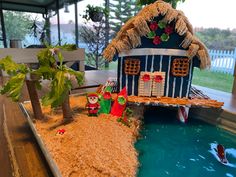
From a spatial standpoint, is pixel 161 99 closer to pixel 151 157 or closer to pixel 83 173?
pixel 151 157

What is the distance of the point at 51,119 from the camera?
1.50m

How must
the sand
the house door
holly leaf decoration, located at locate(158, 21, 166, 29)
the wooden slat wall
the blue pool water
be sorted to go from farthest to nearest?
the wooden slat wall → the house door → holly leaf decoration, located at locate(158, 21, 166, 29) → the blue pool water → the sand

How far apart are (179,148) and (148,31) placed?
103 centimetres

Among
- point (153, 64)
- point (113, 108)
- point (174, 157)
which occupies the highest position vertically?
point (153, 64)

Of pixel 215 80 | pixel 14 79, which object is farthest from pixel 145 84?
pixel 215 80

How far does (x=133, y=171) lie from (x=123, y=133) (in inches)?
14.5

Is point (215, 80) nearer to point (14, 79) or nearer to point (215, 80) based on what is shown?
point (215, 80)

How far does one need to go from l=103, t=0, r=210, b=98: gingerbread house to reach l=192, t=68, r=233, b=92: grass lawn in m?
1.49

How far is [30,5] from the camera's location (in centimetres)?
739

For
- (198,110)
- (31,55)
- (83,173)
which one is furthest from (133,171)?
(31,55)

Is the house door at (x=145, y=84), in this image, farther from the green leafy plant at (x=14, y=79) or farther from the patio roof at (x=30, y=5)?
the patio roof at (x=30, y=5)

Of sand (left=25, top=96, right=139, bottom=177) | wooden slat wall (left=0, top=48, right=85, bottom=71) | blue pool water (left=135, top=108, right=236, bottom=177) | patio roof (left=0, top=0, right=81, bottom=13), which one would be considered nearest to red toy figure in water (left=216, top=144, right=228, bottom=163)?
blue pool water (left=135, top=108, right=236, bottom=177)

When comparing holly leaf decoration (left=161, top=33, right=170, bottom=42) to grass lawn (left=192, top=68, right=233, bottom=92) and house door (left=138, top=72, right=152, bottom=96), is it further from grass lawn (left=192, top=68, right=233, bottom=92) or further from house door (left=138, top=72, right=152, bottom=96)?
grass lawn (left=192, top=68, right=233, bottom=92)

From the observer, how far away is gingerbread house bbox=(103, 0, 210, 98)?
5.62 ft
